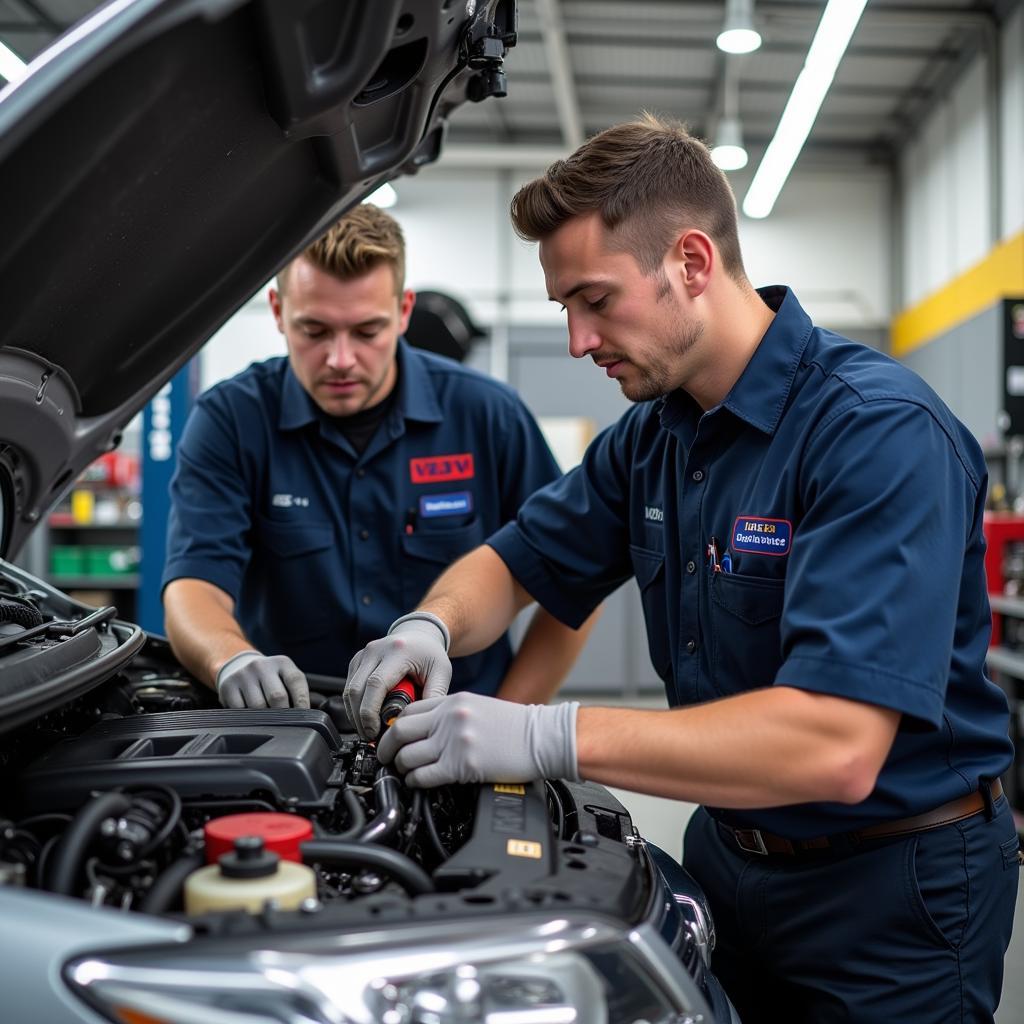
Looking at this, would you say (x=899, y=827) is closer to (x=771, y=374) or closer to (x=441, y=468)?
(x=771, y=374)

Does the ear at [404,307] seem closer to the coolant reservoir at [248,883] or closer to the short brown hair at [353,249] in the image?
the short brown hair at [353,249]

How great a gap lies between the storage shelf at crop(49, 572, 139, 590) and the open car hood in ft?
20.6

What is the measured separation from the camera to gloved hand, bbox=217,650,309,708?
1.50m

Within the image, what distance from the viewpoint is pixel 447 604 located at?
1.66 m

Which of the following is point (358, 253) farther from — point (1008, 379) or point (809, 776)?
point (1008, 379)

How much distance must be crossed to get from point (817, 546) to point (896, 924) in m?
0.48

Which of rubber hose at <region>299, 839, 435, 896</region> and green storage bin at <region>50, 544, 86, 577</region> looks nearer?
rubber hose at <region>299, 839, 435, 896</region>

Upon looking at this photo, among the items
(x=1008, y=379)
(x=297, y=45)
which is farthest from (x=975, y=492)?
(x=1008, y=379)

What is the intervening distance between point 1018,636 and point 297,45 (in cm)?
412

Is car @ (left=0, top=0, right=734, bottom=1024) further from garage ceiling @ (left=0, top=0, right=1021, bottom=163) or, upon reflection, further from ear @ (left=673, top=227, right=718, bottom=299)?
garage ceiling @ (left=0, top=0, right=1021, bottom=163)

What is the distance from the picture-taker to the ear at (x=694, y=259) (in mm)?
1335

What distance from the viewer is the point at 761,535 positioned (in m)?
1.28

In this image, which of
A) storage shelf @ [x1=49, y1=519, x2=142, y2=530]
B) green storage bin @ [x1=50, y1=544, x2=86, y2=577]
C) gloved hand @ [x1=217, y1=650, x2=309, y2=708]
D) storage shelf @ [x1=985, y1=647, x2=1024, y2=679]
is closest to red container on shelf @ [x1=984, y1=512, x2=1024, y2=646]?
storage shelf @ [x1=985, y1=647, x2=1024, y2=679]

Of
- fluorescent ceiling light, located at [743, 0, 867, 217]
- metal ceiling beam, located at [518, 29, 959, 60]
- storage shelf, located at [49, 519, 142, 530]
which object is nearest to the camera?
fluorescent ceiling light, located at [743, 0, 867, 217]
